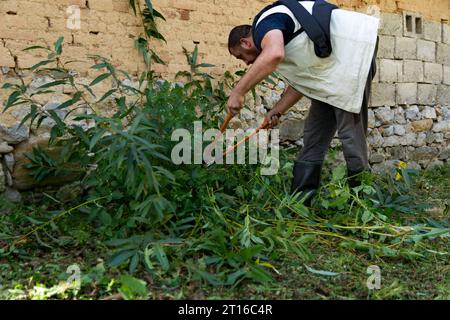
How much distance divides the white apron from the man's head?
200mm

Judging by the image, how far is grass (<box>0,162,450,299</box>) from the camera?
8.26 ft

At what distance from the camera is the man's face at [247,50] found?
3.50m

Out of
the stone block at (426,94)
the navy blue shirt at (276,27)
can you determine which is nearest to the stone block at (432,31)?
the stone block at (426,94)

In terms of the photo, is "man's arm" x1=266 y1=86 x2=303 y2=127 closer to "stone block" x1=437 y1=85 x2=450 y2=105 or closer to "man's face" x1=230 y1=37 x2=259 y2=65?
"man's face" x1=230 y1=37 x2=259 y2=65

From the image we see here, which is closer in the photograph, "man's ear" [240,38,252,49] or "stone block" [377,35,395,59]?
"man's ear" [240,38,252,49]

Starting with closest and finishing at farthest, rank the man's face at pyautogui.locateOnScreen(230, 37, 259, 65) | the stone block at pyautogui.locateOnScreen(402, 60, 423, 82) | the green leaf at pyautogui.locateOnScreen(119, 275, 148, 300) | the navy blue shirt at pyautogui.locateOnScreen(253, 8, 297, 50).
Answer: the green leaf at pyautogui.locateOnScreen(119, 275, 148, 300) → the navy blue shirt at pyautogui.locateOnScreen(253, 8, 297, 50) → the man's face at pyautogui.locateOnScreen(230, 37, 259, 65) → the stone block at pyautogui.locateOnScreen(402, 60, 423, 82)

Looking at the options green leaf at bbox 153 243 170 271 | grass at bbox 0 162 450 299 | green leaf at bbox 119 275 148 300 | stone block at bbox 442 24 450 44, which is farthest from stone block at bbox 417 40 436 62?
green leaf at bbox 119 275 148 300

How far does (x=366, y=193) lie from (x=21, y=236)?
6.71 feet

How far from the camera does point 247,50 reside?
3516mm

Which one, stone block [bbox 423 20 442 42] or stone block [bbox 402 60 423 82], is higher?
stone block [bbox 423 20 442 42]

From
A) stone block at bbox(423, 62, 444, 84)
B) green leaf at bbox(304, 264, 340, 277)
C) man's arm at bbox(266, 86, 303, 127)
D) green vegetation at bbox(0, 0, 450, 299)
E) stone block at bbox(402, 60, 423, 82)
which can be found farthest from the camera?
stone block at bbox(423, 62, 444, 84)

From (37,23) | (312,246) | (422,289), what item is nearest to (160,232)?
(312,246)

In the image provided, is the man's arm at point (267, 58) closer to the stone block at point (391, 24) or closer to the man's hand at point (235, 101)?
the man's hand at point (235, 101)
